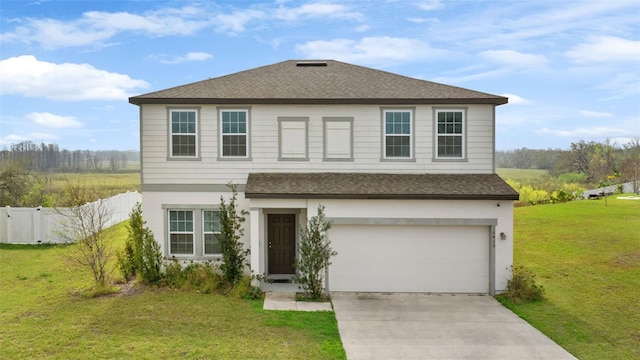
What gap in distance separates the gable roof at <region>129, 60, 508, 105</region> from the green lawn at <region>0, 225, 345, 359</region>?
5820mm

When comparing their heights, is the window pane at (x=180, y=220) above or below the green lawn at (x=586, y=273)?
above

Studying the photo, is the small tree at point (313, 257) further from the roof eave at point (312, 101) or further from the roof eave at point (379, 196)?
the roof eave at point (312, 101)

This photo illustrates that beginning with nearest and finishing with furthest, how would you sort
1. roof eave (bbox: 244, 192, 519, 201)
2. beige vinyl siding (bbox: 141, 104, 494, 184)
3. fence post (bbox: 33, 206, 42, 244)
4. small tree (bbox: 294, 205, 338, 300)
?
small tree (bbox: 294, 205, 338, 300), roof eave (bbox: 244, 192, 519, 201), beige vinyl siding (bbox: 141, 104, 494, 184), fence post (bbox: 33, 206, 42, 244)

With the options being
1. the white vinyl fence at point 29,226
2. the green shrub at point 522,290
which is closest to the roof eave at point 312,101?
the green shrub at point 522,290

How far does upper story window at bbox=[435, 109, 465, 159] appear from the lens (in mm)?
13875

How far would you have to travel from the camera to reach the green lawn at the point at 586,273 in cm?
984

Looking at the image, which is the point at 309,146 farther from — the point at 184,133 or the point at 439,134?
the point at 439,134

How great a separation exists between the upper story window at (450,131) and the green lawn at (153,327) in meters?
6.37

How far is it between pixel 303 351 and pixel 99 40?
1889cm

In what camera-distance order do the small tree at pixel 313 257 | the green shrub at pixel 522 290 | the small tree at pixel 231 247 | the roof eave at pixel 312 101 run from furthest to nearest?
1. the roof eave at pixel 312 101
2. the small tree at pixel 231 247
3. the green shrub at pixel 522 290
4. the small tree at pixel 313 257

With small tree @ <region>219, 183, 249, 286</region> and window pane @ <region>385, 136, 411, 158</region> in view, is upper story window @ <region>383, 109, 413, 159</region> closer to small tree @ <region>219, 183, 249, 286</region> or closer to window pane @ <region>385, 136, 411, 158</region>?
window pane @ <region>385, 136, 411, 158</region>

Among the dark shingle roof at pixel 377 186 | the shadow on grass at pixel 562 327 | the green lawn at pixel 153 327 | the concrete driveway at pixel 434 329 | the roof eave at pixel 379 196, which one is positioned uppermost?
the dark shingle roof at pixel 377 186

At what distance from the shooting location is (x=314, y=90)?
47.1 feet

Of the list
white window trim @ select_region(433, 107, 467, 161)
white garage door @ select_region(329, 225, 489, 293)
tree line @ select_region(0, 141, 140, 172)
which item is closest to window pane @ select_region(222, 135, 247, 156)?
white garage door @ select_region(329, 225, 489, 293)
